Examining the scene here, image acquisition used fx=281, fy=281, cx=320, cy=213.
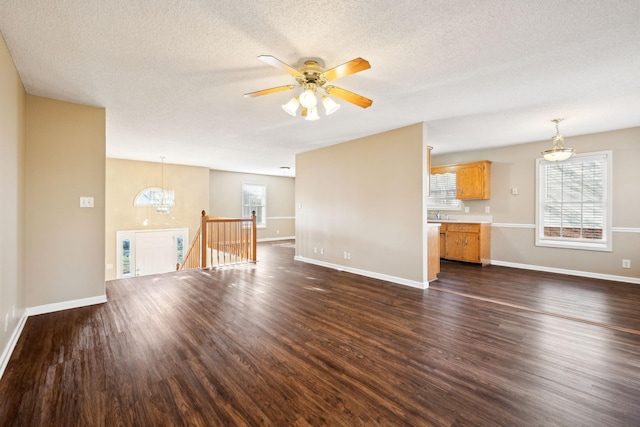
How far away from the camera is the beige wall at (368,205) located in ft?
14.1

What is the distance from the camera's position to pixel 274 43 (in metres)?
2.21

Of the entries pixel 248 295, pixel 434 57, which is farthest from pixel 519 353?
pixel 248 295

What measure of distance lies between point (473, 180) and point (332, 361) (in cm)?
528

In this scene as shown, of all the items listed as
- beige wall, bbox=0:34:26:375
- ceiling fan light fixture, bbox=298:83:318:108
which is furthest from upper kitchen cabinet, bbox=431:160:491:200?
beige wall, bbox=0:34:26:375

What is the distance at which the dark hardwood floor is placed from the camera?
1.67m

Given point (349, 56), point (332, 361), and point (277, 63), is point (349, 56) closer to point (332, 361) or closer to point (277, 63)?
point (277, 63)

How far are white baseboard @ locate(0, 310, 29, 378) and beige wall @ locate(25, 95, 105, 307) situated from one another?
0.41m

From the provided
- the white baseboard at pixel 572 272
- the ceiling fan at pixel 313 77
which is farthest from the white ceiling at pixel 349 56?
the white baseboard at pixel 572 272

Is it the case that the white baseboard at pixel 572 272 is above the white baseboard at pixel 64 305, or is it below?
above

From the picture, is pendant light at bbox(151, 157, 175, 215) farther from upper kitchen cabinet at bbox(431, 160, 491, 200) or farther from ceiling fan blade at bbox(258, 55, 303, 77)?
upper kitchen cabinet at bbox(431, 160, 491, 200)

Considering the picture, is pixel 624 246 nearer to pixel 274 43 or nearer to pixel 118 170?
pixel 274 43

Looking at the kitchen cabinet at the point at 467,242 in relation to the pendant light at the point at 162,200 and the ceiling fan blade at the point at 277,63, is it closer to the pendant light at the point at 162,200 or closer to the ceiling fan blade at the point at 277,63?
the ceiling fan blade at the point at 277,63

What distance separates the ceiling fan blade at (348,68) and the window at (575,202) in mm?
5119

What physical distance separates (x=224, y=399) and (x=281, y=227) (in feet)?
30.1
